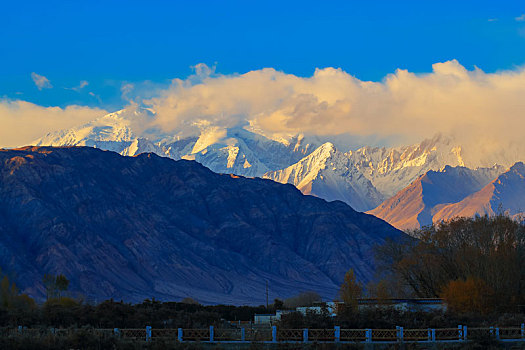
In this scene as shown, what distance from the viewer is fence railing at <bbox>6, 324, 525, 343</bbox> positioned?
150ft

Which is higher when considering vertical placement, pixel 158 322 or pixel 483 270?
pixel 483 270

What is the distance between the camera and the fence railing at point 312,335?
4562 cm

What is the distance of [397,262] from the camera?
97.9 meters

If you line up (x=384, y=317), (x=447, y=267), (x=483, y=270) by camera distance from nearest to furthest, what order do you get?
(x=384, y=317) < (x=483, y=270) < (x=447, y=267)

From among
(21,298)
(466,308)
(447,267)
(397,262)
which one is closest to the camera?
(466,308)

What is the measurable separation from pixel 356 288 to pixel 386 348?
63.4 m

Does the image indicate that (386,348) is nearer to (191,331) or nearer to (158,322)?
(191,331)

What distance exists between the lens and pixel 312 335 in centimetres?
4662

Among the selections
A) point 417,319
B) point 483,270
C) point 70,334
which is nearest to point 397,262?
point 483,270

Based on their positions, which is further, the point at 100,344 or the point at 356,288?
the point at 356,288

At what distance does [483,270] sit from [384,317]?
89.3 feet

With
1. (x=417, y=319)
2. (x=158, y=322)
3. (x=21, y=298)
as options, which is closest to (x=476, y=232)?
(x=417, y=319)

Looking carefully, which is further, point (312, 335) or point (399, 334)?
point (399, 334)

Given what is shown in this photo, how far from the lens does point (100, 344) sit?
4247 centimetres
